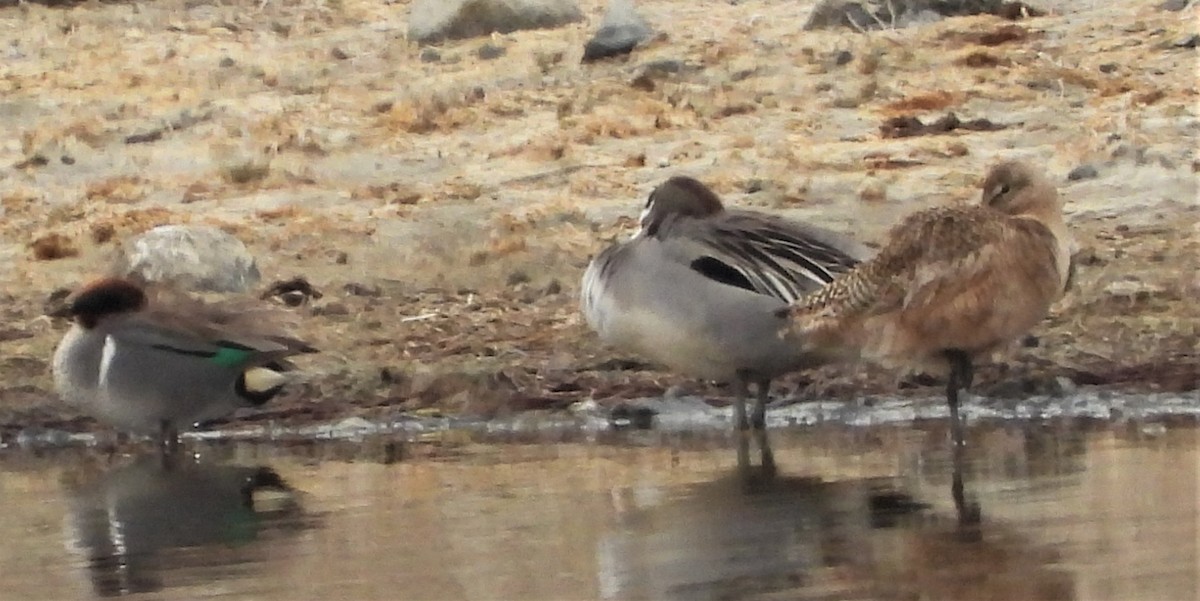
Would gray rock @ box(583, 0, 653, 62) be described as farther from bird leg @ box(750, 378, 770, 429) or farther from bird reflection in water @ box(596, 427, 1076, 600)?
bird reflection in water @ box(596, 427, 1076, 600)

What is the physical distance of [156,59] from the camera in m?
15.1

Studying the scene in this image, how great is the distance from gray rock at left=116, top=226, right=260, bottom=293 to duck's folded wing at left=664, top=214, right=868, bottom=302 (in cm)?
325

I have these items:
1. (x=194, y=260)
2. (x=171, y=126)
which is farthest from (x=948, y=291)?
(x=171, y=126)

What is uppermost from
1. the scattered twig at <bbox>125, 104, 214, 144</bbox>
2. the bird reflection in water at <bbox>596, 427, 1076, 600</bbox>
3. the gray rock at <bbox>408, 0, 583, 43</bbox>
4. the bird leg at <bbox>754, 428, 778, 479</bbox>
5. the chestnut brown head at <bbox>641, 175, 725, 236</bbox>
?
the gray rock at <bbox>408, 0, 583, 43</bbox>

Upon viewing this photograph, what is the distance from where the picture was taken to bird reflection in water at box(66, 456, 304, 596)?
5.24 m

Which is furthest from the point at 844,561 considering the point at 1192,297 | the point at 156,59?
the point at 156,59

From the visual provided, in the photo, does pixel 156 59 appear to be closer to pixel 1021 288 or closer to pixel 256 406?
pixel 256 406

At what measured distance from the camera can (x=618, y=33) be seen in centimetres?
1455

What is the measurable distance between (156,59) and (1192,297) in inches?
318

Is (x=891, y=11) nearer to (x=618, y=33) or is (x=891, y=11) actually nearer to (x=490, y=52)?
(x=618, y=33)

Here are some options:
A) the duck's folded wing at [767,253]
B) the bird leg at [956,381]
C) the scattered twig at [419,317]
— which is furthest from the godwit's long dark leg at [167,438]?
the bird leg at [956,381]

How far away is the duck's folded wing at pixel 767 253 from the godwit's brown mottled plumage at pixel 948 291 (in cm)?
51

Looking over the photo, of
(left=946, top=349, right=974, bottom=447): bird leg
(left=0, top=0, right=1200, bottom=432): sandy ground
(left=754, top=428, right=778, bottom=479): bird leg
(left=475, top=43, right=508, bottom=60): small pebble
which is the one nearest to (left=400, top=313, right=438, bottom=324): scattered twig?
(left=0, top=0, right=1200, bottom=432): sandy ground

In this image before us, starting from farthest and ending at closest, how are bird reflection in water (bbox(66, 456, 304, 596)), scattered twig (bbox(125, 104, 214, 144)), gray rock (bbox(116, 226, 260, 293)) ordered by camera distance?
scattered twig (bbox(125, 104, 214, 144))
gray rock (bbox(116, 226, 260, 293))
bird reflection in water (bbox(66, 456, 304, 596))
